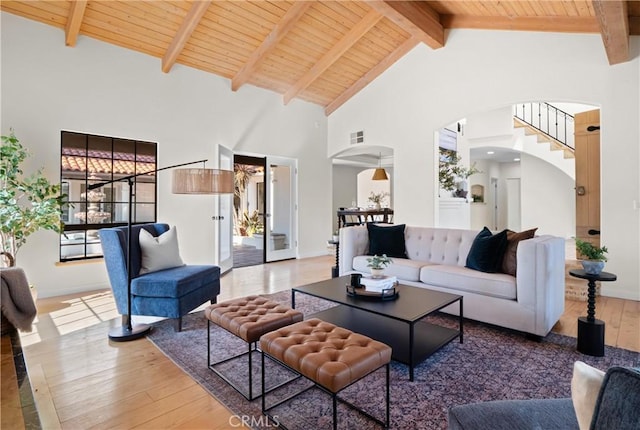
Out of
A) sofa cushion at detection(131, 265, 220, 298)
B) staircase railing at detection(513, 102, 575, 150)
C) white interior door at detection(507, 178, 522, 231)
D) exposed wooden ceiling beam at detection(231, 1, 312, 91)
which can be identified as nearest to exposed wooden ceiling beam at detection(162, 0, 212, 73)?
exposed wooden ceiling beam at detection(231, 1, 312, 91)

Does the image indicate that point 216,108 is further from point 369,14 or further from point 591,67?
point 591,67

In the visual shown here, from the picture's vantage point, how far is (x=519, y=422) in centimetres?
102

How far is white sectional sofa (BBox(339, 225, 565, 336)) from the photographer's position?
2752mm

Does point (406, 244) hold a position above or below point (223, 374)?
above

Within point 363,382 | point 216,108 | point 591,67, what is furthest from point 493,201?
point 363,382

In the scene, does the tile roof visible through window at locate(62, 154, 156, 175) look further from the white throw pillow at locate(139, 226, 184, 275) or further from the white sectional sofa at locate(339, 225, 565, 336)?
the white sectional sofa at locate(339, 225, 565, 336)

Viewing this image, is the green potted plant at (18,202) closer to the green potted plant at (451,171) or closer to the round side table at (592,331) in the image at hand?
the round side table at (592,331)

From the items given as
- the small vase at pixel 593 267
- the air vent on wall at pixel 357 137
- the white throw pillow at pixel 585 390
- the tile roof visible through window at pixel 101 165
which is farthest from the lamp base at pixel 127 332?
the air vent on wall at pixel 357 137

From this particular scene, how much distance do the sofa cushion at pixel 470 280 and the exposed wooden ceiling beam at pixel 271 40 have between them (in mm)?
3752

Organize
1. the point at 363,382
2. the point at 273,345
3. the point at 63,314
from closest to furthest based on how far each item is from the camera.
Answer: the point at 273,345 → the point at 363,382 → the point at 63,314

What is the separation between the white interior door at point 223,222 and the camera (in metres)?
5.45

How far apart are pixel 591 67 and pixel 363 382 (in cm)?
489

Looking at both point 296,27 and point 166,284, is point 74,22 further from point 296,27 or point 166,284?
point 166,284

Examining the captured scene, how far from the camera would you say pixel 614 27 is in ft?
10.9
